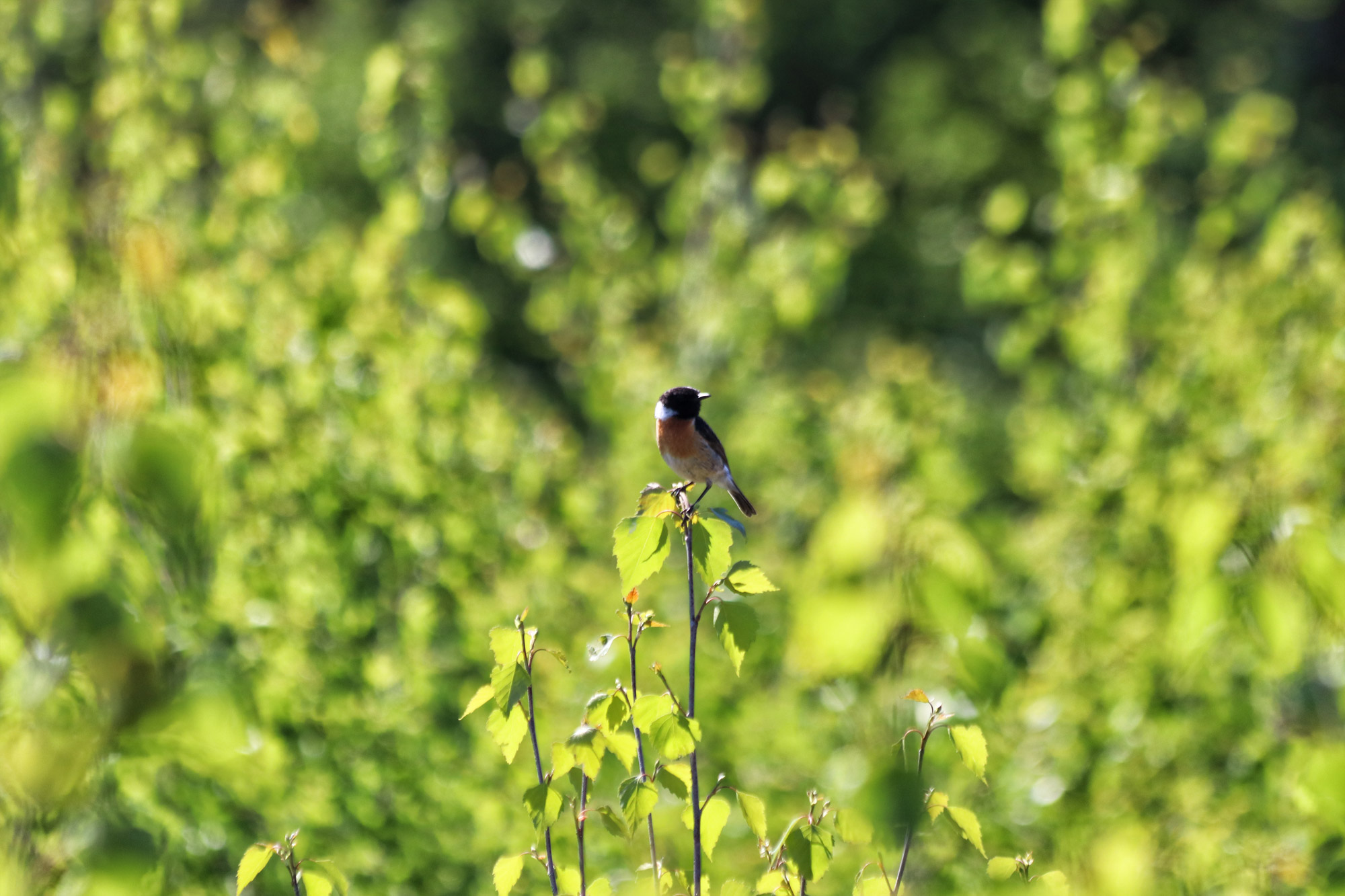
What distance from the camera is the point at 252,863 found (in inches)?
55.2

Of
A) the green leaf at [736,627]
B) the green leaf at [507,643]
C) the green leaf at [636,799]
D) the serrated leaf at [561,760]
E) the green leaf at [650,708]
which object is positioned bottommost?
the green leaf at [636,799]

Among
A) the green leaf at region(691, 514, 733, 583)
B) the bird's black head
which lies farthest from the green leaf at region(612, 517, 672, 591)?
Result: the bird's black head

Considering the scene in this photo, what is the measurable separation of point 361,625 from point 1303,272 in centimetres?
445

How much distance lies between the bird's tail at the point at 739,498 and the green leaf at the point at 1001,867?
119 centimetres

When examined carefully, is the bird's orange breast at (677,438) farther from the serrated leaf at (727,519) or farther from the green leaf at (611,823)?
the green leaf at (611,823)

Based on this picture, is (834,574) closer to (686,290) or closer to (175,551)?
(175,551)

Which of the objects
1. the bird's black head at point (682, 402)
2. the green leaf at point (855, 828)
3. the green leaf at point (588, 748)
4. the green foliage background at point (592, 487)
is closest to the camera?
the green foliage background at point (592, 487)

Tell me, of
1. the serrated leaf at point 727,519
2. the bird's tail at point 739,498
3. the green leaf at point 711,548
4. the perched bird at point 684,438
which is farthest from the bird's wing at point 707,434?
the green leaf at point 711,548

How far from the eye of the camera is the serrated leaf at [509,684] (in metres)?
1.35

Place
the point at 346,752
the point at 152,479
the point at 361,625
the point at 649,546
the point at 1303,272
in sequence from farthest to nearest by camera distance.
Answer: the point at 1303,272 → the point at 361,625 → the point at 346,752 → the point at 649,546 → the point at 152,479

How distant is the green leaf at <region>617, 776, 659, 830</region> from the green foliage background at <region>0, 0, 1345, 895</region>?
30 cm

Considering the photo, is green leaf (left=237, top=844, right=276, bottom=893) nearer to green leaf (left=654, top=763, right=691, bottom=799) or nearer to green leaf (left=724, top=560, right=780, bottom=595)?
green leaf (left=654, top=763, right=691, bottom=799)

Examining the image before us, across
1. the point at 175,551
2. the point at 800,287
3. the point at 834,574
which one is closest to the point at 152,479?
the point at 175,551

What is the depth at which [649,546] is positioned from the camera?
53.1 inches
